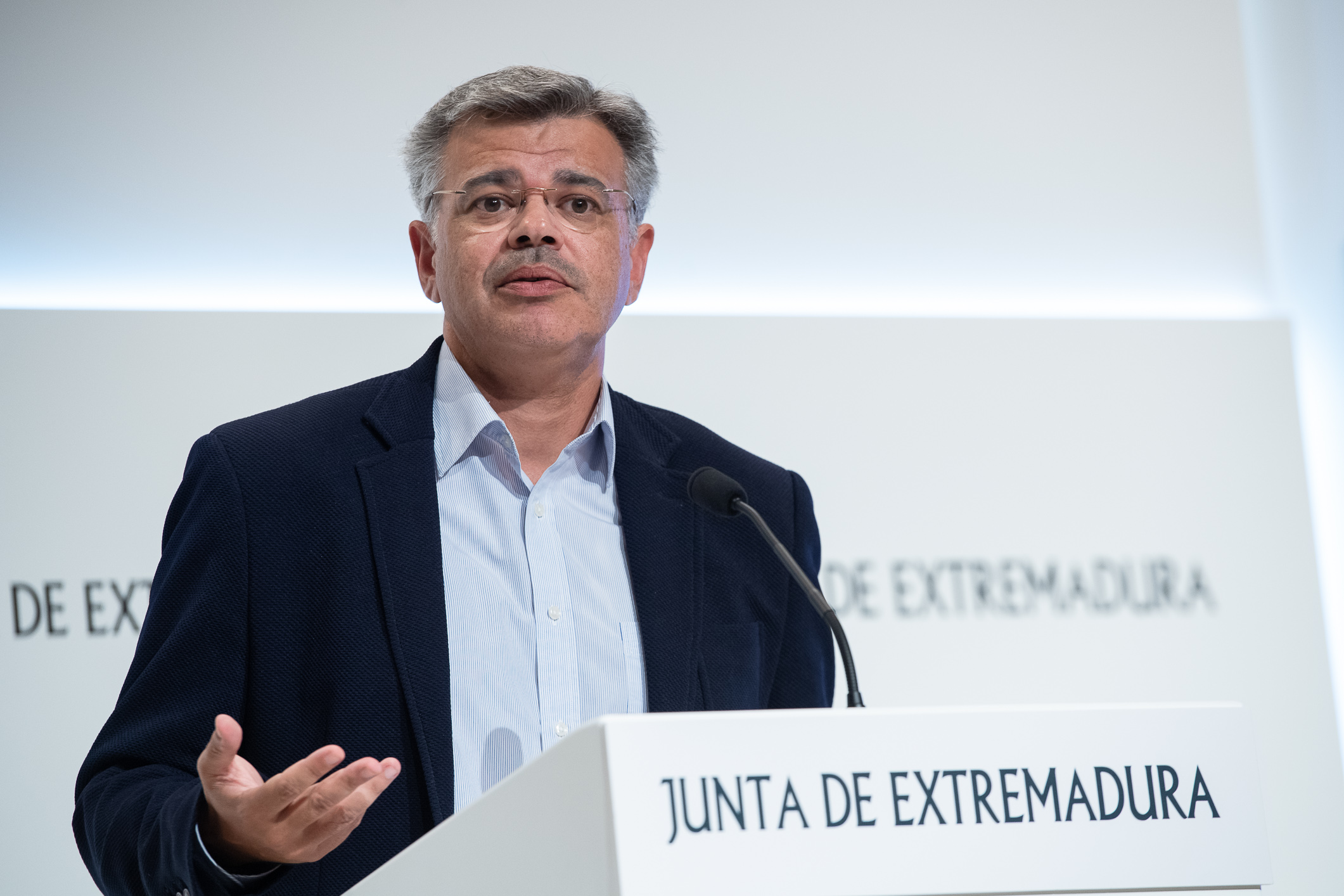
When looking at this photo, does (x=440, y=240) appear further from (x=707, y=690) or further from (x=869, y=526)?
(x=869, y=526)

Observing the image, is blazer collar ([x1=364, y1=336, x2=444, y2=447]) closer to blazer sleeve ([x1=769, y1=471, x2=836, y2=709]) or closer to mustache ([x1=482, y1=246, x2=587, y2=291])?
mustache ([x1=482, y1=246, x2=587, y2=291])

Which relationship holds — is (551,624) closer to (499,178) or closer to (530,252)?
(530,252)

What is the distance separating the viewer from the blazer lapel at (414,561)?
1569 mm

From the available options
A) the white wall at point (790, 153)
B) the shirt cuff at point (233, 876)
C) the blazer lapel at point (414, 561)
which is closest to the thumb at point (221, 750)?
the shirt cuff at point (233, 876)

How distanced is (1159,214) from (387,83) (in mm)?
1938

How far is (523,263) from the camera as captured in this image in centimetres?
185

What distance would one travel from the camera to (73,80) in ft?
9.52

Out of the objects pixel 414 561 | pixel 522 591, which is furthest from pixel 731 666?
pixel 414 561

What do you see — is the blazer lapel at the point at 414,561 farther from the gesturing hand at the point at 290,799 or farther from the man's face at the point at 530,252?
the gesturing hand at the point at 290,799

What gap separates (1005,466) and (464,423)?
5.50 ft

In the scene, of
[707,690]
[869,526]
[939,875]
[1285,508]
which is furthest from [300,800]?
[1285,508]

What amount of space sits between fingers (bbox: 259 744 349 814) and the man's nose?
962mm

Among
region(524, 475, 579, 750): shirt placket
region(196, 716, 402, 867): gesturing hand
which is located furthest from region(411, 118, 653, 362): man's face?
region(196, 716, 402, 867): gesturing hand

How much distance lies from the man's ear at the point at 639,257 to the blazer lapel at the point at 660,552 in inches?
7.3
